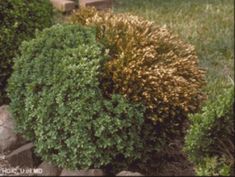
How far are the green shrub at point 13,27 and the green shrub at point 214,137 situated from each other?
6.48ft

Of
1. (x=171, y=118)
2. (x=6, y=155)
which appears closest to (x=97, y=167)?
(x=171, y=118)

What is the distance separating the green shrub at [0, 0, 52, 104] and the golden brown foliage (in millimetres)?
846

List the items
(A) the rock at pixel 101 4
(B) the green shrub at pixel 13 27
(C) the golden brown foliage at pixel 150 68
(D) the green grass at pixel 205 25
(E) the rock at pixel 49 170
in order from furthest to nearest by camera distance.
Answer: (A) the rock at pixel 101 4, (D) the green grass at pixel 205 25, (B) the green shrub at pixel 13 27, (E) the rock at pixel 49 170, (C) the golden brown foliage at pixel 150 68

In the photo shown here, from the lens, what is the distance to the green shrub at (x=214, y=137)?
12.0ft

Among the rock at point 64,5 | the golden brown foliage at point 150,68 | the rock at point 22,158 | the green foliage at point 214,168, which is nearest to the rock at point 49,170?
the rock at point 22,158

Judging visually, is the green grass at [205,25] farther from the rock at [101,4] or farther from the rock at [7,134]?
the rock at [7,134]

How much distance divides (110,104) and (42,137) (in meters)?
0.55

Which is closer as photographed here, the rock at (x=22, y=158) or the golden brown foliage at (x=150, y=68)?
the golden brown foliage at (x=150, y=68)

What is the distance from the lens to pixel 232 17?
20.8 feet

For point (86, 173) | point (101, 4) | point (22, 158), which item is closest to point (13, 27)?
point (22, 158)

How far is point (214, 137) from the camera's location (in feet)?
12.3

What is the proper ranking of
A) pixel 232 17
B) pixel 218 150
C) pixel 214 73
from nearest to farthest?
pixel 218 150 → pixel 214 73 → pixel 232 17

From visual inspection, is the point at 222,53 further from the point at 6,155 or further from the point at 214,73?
the point at 6,155

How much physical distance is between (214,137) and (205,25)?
3.02 metres
